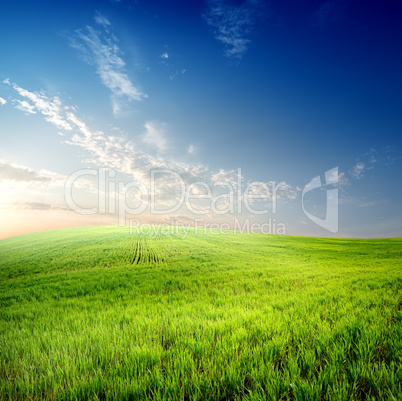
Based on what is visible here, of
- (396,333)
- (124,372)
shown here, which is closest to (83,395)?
(124,372)

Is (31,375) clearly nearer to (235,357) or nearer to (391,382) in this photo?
(235,357)

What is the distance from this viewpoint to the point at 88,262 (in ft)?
61.4

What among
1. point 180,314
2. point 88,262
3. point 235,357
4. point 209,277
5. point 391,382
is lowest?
point 88,262

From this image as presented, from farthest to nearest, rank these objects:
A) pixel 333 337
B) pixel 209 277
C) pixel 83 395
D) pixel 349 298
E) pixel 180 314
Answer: pixel 209 277
pixel 349 298
pixel 180 314
pixel 333 337
pixel 83 395

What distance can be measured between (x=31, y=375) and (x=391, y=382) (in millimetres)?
4674

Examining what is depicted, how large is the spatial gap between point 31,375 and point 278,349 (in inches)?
145

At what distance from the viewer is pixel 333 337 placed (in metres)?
3.16

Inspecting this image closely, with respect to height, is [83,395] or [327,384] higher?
[327,384]

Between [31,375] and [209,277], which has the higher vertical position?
[31,375]

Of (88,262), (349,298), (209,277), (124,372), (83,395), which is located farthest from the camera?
(88,262)

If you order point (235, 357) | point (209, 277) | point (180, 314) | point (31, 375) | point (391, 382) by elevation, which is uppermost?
point (391, 382)

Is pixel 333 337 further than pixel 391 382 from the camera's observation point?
Yes

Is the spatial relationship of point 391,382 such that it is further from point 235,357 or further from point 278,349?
point 235,357

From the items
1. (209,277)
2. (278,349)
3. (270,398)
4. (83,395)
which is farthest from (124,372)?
(209,277)
